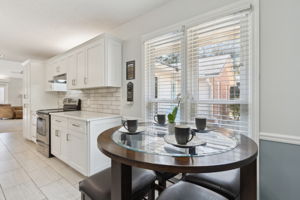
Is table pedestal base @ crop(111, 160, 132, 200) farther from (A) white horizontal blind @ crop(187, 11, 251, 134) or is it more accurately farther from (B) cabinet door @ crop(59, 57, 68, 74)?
(B) cabinet door @ crop(59, 57, 68, 74)

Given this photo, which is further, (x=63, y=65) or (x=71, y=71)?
(x=63, y=65)

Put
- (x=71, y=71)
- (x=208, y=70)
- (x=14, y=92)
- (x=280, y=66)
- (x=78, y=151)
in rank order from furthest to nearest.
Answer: (x=14, y=92) < (x=71, y=71) < (x=78, y=151) < (x=208, y=70) < (x=280, y=66)

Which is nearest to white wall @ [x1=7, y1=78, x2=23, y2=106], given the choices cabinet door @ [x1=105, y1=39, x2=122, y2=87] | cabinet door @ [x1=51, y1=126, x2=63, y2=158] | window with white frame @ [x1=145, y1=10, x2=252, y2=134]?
cabinet door @ [x1=51, y1=126, x2=63, y2=158]

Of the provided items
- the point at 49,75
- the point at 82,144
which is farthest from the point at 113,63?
the point at 49,75

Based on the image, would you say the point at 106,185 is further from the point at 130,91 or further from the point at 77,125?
the point at 130,91

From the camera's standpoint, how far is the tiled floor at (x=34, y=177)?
192 centimetres

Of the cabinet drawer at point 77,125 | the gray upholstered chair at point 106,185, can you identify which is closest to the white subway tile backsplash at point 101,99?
the cabinet drawer at point 77,125

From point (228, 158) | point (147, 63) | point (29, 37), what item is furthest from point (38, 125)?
point (228, 158)

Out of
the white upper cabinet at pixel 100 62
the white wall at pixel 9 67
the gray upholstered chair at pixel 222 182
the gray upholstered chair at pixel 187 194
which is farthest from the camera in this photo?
the white wall at pixel 9 67

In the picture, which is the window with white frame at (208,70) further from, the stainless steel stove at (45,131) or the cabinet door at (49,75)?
the cabinet door at (49,75)

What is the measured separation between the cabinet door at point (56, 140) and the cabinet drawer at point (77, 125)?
40 centimetres

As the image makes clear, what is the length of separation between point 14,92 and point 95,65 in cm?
1073

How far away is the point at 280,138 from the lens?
1.36 meters

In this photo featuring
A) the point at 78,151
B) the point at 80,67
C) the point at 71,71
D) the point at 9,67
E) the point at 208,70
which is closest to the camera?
the point at 208,70
